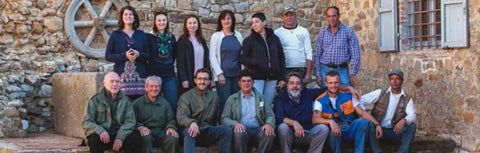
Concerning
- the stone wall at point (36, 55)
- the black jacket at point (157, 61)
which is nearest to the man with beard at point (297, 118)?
the black jacket at point (157, 61)

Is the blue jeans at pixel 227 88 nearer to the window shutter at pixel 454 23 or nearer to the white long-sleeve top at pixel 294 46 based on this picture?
the white long-sleeve top at pixel 294 46

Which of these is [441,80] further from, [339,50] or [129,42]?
[129,42]

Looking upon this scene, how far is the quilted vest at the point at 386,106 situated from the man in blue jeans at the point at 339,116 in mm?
305

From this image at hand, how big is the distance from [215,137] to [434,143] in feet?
8.72

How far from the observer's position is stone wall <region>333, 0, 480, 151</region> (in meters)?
9.32

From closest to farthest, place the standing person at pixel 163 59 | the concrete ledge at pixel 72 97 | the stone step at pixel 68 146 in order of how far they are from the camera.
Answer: the stone step at pixel 68 146
the standing person at pixel 163 59
the concrete ledge at pixel 72 97

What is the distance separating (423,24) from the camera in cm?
1008

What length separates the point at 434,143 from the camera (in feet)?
31.3

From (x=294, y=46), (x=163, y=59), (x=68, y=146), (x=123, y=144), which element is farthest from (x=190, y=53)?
(x=68, y=146)

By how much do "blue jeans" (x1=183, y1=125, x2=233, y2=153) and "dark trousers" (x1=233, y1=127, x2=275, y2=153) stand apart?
82 mm

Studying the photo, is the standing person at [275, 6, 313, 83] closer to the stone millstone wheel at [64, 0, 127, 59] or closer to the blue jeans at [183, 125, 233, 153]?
the blue jeans at [183, 125, 233, 153]

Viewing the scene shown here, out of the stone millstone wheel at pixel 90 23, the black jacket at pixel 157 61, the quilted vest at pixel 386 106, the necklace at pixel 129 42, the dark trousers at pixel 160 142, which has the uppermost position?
the stone millstone wheel at pixel 90 23

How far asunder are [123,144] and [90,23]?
3502 mm

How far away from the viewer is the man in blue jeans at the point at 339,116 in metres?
8.63
